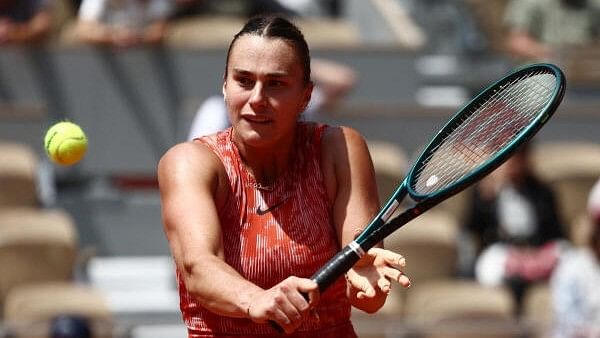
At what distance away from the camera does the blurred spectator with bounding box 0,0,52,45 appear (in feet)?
26.6

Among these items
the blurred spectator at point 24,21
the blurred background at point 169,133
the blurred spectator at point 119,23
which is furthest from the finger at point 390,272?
the blurred spectator at point 24,21

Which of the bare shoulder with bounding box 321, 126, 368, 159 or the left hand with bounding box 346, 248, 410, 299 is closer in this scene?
the left hand with bounding box 346, 248, 410, 299

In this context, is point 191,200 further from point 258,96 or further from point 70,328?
point 70,328

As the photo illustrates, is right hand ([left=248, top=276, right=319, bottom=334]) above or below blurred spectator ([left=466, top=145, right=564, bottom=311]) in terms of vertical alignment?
below

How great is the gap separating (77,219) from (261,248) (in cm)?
486

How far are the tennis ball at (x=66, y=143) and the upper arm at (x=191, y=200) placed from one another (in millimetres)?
465

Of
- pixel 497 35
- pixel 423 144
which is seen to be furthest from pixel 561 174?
pixel 497 35

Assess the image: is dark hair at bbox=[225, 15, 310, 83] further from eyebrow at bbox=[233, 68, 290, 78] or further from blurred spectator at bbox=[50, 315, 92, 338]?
blurred spectator at bbox=[50, 315, 92, 338]

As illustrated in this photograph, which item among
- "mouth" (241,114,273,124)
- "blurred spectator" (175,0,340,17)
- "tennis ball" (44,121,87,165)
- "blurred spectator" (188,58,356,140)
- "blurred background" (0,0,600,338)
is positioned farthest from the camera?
"blurred spectator" (175,0,340,17)

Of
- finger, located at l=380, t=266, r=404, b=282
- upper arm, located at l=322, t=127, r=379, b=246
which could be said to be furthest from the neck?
finger, located at l=380, t=266, r=404, b=282

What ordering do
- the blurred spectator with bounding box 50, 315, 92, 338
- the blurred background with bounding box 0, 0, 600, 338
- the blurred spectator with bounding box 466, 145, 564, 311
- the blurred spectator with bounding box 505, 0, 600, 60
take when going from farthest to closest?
the blurred spectator with bounding box 505, 0, 600, 60, the blurred spectator with bounding box 466, 145, 564, 311, the blurred background with bounding box 0, 0, 600, 338, the blurred spectator with bounding box 50, 315, 92, 338

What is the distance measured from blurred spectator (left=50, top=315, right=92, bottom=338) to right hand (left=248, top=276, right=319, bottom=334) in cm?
301

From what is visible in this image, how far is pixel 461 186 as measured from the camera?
10.4 ft

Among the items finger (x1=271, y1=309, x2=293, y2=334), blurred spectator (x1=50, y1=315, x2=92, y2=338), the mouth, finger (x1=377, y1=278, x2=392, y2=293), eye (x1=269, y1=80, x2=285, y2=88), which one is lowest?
finger (x1=271, y1=309, x2=293, y2=334)
